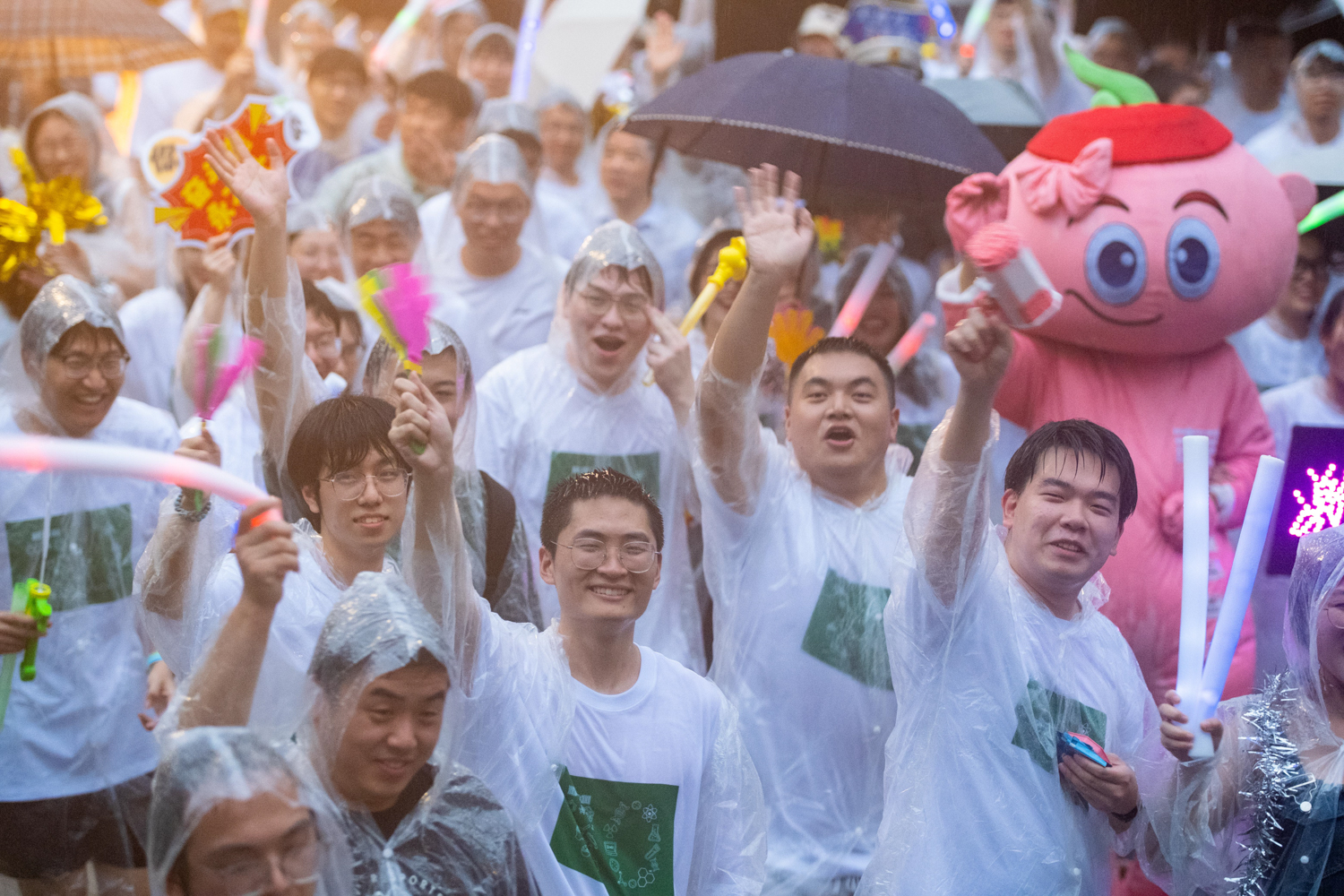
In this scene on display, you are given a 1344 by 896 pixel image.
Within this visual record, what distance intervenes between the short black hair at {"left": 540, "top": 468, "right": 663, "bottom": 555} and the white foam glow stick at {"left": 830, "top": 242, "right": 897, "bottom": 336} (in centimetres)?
174

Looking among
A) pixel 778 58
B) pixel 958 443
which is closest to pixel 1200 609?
pixel 958 443

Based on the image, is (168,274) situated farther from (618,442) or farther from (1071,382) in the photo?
(1071,382)

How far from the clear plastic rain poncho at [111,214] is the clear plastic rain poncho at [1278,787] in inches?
163

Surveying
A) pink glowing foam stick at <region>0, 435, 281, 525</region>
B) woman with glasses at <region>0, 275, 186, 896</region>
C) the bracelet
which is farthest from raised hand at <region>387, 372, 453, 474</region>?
woman with glasses at <region>0, 275, 186, 896</region>

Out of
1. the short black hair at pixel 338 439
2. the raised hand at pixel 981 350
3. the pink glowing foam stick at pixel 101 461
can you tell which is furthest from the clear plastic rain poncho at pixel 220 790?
the raised hand at pixel 981 350

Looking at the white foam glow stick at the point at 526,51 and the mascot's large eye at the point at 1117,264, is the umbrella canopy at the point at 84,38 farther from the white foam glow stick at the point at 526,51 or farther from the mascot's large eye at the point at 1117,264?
the mascot's large eye at the point at 1117,264

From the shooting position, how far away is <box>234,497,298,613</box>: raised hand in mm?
1974

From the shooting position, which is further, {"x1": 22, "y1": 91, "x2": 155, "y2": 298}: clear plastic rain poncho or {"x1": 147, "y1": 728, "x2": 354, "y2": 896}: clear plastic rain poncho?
{"x1": 22, "y1": 91, "x2": 155, "y2": 298}: clear plastic rain poncho

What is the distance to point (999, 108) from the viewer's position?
18.7 feet

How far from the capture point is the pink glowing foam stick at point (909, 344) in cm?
433

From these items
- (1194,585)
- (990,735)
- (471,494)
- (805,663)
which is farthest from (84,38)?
(1194,585)

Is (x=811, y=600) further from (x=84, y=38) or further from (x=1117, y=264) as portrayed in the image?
(x=84, y=38)

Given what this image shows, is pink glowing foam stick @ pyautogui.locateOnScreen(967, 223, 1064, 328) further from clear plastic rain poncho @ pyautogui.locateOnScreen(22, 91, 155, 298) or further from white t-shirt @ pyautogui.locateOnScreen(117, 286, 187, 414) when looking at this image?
clear plastic rain poncho @ pyautogui.locateOnScreen(22, 91, 155, 298)

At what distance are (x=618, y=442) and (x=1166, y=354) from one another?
1.60 metres
